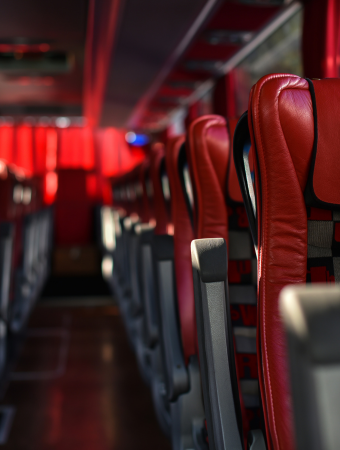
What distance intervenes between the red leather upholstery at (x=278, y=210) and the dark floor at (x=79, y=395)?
66.6 inches

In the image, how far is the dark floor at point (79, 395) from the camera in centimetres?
237

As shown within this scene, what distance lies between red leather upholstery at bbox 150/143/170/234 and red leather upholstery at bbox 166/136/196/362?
1.04 feet

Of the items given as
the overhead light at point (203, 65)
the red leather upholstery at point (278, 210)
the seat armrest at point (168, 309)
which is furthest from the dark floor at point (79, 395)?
the overhead light at point (203, 65)

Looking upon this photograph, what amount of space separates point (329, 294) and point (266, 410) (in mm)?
483

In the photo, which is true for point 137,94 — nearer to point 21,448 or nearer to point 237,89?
point 237,89

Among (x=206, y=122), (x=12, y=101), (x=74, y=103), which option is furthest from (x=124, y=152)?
(x=206, y=122)

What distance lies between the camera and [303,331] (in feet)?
1.26

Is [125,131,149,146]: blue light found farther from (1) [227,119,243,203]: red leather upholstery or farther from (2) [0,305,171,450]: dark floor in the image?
(1) [227,119,243,203]: red leather upholstery

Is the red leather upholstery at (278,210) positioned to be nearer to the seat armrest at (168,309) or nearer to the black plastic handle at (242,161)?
the black plastic handle at (242,161)

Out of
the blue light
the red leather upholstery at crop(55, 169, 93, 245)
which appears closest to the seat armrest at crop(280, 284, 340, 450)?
the red leather upholstery at crop(55, 169, 93, 245)

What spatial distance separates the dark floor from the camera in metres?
2.37

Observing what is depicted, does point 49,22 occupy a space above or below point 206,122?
above

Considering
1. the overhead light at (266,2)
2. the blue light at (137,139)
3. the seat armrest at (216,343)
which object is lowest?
the seat armrest at (216,343)

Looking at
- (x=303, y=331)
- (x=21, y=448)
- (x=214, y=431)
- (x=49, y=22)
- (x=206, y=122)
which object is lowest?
(x=21, y=448)
